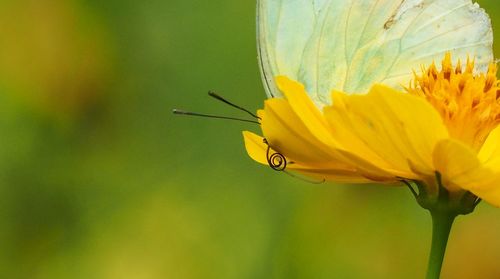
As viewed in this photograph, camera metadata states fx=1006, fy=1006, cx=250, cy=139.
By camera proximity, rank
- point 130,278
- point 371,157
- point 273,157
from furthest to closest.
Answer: point 130,278, point 273,157, point 371,157

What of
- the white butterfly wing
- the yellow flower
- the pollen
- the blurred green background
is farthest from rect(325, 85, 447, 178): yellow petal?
the blurred green background

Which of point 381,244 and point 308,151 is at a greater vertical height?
point 308,151

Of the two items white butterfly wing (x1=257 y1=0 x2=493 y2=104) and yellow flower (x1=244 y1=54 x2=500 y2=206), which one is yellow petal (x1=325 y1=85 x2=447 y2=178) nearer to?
yellow flower (x1=244 y1=54 x2=500 y2=206)

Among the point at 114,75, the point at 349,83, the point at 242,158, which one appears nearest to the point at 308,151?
the point at 349,83

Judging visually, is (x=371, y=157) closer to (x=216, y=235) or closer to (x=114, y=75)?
(x=216, y=235)

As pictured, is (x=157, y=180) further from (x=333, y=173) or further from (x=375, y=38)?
(x=333, y=173)

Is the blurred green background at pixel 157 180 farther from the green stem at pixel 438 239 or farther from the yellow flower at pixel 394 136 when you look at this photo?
the green stem at pixel 438 239
